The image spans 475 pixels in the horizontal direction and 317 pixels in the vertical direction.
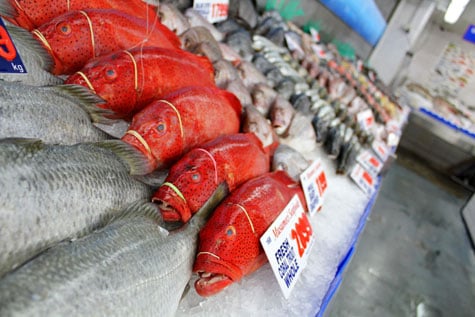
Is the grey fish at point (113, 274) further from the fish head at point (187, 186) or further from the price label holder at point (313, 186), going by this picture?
the price label holder at point (313, 186)

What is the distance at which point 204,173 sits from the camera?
52.7 inches

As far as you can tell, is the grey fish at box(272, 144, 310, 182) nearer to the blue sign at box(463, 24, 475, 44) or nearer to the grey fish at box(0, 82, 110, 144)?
the grey fish at box(0, 82, 110, 144)

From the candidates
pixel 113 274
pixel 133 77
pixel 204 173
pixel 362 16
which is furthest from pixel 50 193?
pixel 362 16

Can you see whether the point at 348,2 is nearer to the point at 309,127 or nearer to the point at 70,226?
the point at 309,127

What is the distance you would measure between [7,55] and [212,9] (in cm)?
248

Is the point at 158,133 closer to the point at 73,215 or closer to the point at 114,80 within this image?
the point at 114,80

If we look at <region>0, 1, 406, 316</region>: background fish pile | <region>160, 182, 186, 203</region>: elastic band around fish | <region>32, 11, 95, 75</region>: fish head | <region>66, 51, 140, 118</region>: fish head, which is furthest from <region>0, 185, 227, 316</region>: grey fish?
<region>32, 11, 95, 75</region>: fish head

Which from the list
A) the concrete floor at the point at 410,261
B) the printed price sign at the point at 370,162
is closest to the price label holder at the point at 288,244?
the concrete floor at the point at 410,261

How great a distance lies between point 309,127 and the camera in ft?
8.91

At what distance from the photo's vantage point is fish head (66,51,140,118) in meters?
1.31

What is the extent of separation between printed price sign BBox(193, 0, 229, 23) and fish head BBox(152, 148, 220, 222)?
2148 mm

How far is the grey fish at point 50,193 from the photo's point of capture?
30.0 inches

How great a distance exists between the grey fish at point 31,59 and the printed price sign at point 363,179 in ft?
8.59

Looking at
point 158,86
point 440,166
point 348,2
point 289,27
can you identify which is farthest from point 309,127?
point 440,166
